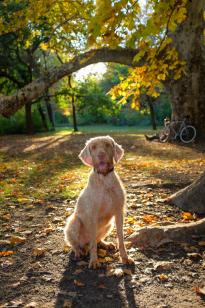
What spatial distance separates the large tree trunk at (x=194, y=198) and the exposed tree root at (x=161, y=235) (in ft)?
4.33

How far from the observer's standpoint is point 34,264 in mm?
5117

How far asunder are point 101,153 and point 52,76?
12882mm

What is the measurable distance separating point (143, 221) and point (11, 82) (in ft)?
101

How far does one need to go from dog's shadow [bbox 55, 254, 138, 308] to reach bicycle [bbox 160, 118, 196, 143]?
14275 millimetres

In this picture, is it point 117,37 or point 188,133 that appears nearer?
point 117,37

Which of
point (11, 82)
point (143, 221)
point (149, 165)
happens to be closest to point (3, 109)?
point (149, 165)

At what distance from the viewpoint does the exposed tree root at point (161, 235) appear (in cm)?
558

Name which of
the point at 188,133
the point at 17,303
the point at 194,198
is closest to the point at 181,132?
the point at 188,133

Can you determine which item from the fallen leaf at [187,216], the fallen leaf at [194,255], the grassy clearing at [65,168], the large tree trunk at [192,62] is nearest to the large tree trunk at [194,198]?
the fallen leaf at [187,216]

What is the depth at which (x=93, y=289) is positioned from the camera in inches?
172

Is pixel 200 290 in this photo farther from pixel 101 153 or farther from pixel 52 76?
pixel 52 76

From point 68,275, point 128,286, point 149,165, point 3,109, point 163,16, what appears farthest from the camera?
point 3,109

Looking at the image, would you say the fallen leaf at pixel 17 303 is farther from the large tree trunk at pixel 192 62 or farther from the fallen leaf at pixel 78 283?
the large tree trunk at pixel 192 62

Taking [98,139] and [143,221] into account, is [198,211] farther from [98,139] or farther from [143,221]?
[98,139]
